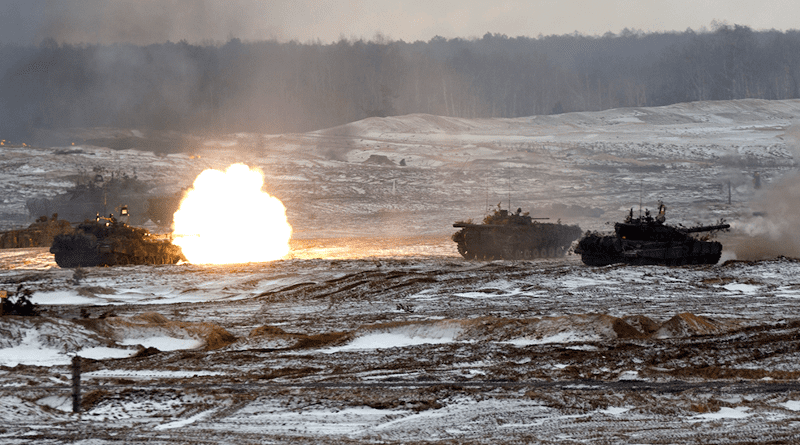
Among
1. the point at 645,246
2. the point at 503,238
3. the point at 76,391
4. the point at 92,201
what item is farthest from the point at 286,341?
the point at 92,201

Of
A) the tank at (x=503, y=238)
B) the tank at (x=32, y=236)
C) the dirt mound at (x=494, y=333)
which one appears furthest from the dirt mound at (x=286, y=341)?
the tank at (x=32, y=236)

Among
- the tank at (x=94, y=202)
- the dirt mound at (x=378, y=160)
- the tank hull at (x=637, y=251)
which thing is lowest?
the tank hull at (x=637, y=251)

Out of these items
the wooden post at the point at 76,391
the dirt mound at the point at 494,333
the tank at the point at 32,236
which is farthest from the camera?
the tank at the point at 32,236

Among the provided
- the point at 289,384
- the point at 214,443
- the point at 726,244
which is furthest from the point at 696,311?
the point at 726,244

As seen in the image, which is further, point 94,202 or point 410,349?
point 94,202

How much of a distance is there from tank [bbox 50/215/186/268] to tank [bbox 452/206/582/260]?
18.0 meters

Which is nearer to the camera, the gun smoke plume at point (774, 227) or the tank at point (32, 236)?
the gun smoke plume at point (774, 227)

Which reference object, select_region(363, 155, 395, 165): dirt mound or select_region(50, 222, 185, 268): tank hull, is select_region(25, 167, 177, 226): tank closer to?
select_region(50, 222, 185, 268): tank hull

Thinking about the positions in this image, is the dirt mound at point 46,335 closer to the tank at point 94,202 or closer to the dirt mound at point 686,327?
the dirt mound at point 686,327

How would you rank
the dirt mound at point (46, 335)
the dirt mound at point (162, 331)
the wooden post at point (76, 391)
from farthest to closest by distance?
1. the dirt mound at point (162, 331)
2. the dirt mound at point (46, 335)
3. the wooden post at point (76, 391)

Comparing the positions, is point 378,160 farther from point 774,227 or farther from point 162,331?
point 162,331

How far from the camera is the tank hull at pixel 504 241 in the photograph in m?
49.9

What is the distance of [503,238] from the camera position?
49.8m

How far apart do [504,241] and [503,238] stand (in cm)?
21
